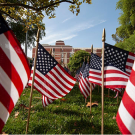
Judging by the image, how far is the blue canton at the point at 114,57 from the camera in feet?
11.3

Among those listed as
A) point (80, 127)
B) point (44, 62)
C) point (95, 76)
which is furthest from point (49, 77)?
point (80, 127)

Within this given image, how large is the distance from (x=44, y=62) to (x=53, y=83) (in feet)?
2.30

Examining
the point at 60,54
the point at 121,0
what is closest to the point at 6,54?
the point at 121,0

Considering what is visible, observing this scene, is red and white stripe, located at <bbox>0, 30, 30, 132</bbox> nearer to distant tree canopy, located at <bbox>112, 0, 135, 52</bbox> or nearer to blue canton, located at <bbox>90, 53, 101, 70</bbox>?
blue canton, located at <bbox>90, 53, 101, 70</bbox>

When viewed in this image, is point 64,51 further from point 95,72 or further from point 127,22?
point 95,72

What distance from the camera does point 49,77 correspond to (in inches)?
156

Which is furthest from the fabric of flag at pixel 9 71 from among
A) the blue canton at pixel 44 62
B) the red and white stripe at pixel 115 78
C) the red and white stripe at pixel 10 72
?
the red and white stripe at pixel 115 78

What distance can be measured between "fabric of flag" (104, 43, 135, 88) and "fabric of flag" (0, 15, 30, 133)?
2.15 m

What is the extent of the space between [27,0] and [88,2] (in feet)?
9.08

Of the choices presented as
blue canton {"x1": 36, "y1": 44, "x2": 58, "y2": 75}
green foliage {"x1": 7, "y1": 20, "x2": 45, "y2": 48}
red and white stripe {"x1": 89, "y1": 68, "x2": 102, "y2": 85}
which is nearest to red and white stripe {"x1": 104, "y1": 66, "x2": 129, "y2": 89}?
red and white stripe {"x1": 89, "y1": 68, "x2": 102, "y2": 85}

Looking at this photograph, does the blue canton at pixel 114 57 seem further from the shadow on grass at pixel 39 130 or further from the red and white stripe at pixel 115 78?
the shadow on grass at pixel 39 130

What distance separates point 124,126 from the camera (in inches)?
68.2

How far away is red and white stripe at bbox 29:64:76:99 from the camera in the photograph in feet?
12.5

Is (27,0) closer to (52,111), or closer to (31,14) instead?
(31,14)
